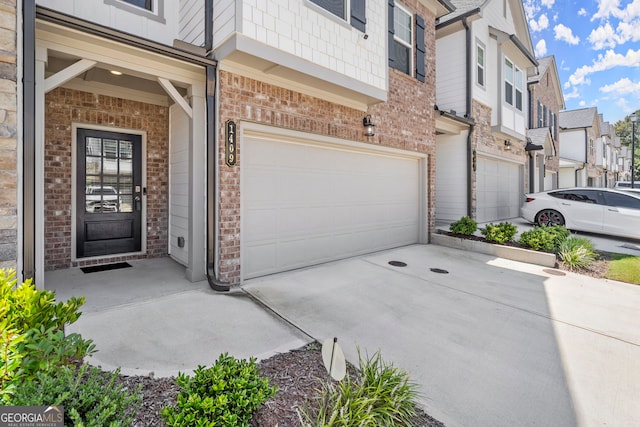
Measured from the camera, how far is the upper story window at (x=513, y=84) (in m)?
11.2

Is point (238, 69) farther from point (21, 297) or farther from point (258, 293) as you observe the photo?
point (21, 297)

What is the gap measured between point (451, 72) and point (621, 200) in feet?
18.6

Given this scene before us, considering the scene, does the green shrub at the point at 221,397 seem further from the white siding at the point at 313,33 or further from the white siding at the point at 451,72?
the white siding at the point at 451,72

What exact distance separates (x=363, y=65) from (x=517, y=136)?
896cm

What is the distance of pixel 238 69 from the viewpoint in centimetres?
436

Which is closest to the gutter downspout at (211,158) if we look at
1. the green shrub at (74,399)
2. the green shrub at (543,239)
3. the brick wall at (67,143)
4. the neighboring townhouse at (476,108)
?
the brick wall at (67,143)

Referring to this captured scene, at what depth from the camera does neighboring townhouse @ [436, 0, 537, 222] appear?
9258mm

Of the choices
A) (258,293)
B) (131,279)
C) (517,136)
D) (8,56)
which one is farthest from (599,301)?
(517,136)

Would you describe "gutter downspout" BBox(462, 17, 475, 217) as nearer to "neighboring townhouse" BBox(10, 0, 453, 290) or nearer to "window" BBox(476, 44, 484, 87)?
"window" BBox(476, 44, 484, 87)

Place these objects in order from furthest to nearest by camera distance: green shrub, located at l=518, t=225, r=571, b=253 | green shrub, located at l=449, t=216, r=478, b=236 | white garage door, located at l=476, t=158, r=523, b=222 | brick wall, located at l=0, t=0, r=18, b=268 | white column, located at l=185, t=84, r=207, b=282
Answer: white garage door, located at l=476, t=158, r=523, b=222, green shrub, located at l=449, t=216, r=478, b=236, green shrub, located at l=518, t=225, r=571, b=253, white column, located at l=185, t=84, r=207, b=282, brick wall, located at l=0, t=0, r=18, b=268

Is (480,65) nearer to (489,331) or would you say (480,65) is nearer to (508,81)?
(508,81)

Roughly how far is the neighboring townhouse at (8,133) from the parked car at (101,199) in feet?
8.88

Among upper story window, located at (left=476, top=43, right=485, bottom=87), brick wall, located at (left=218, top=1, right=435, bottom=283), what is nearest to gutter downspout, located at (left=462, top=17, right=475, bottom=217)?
upper story window, located at (left=476, top=43, right=485, bottom=87)

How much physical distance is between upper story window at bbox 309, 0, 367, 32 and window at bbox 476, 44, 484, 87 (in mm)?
5945
